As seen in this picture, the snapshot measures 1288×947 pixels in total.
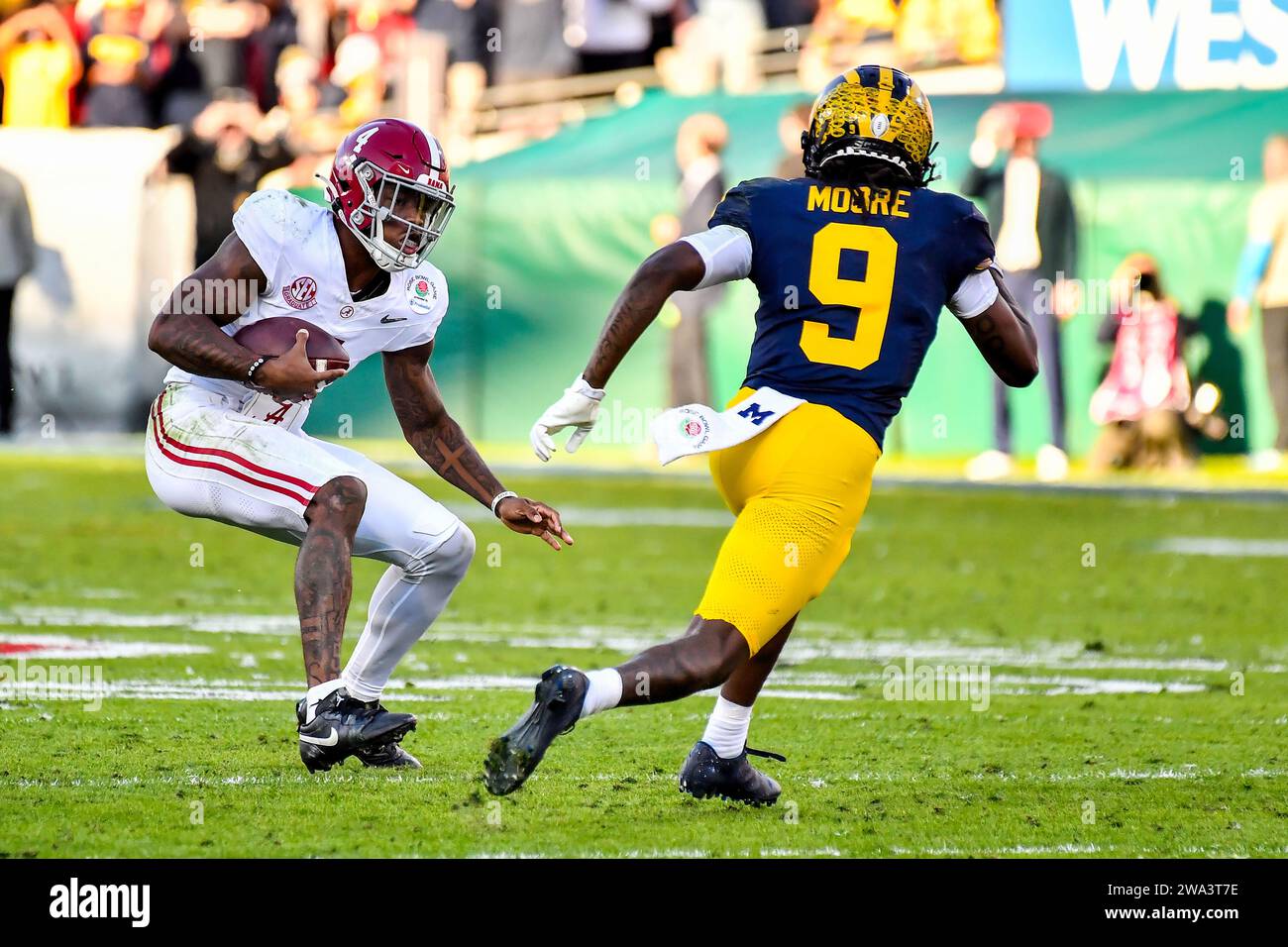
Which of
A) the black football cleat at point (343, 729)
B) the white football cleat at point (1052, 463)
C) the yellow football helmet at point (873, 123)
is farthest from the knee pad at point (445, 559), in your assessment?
the white football cleat at point (1052, 463)

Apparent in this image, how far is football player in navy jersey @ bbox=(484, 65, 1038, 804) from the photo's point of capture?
15.4ft

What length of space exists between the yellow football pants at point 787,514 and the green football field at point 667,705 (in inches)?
21.1

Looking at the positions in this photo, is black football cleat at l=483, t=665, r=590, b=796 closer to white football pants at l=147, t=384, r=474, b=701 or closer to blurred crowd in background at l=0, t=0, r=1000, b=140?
white football pants at l=147, t=384, r=474, b=701

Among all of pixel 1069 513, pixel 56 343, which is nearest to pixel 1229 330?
pixel 1069 513

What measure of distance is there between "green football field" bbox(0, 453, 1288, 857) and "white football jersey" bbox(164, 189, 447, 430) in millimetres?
1000

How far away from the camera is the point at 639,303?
466 centimetres

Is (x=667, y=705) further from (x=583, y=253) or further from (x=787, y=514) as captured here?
(x=583, y=253)

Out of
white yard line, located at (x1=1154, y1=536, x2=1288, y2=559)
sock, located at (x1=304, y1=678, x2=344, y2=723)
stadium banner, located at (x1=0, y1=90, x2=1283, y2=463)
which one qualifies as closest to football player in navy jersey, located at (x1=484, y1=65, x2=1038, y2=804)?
sock, located at (x1=304, y1=678, x2=344, y2=723)

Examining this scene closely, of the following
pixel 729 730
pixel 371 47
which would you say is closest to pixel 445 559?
pixel 729 730

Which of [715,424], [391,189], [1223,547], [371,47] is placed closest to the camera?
[715,424]

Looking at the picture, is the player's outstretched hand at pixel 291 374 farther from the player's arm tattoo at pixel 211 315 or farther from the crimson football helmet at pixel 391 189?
the crimson football helmet at pixel 391 189

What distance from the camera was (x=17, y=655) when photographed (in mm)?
7230

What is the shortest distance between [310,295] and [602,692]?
1.60 meters

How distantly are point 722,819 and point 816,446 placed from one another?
919mm
